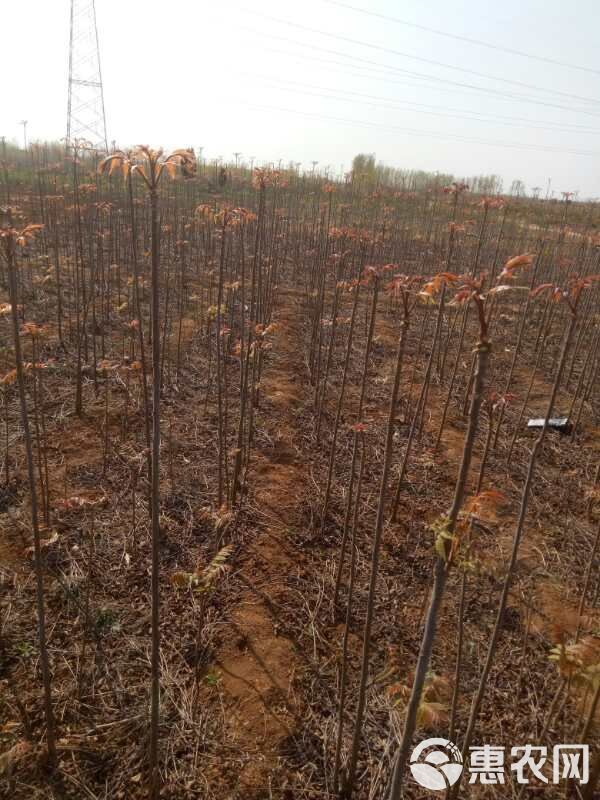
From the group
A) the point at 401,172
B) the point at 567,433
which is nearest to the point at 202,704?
the point at 567,433

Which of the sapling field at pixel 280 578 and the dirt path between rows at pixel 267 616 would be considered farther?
the dirt path between rows at pixel 267 616

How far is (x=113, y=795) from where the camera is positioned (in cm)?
198

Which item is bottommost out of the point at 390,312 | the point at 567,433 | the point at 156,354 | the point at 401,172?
the point at 567,433

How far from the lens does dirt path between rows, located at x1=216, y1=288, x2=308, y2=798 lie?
223cm

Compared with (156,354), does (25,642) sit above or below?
below

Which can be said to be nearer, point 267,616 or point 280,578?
point 267,616

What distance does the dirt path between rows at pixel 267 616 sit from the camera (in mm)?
2230

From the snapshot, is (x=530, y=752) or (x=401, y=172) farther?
(x=401, y=172)

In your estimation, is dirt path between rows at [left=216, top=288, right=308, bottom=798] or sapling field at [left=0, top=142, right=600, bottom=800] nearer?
sapling field at [left=0, top=142, right=600, bottom=800]

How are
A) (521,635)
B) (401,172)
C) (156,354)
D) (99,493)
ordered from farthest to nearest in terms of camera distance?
(401,172) < (99,493) < (521,635) < (156,354)

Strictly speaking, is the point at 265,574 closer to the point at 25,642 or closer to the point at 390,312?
the point at 25,642

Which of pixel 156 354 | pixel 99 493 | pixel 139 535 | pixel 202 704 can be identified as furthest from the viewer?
pixel 99 493

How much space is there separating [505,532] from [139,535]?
2.67 meters

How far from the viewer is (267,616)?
2.86 m
